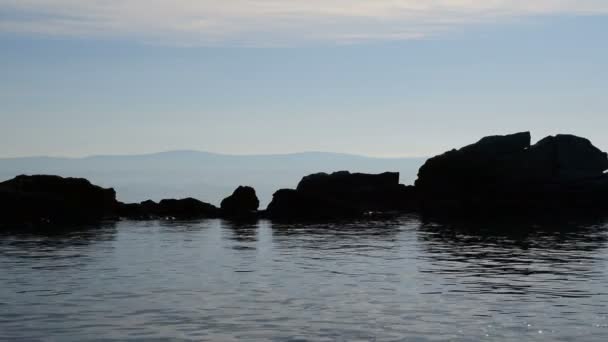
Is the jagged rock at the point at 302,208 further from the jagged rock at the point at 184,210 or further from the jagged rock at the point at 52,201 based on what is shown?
the jagged rock at the point at 52,201

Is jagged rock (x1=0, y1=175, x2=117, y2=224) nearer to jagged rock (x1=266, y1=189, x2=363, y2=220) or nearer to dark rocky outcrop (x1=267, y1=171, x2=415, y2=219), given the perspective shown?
jagged rock (x1=266, y1=189, x2=363, y2=220)

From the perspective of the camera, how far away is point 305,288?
32.9m

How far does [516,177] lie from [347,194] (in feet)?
65.3

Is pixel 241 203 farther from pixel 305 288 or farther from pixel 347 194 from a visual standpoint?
pixel 305 288

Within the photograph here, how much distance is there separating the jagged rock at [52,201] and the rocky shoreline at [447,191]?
0.12m

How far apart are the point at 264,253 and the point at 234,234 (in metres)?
17.1

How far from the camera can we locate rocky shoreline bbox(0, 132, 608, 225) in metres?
88.8

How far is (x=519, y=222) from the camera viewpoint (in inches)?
3061

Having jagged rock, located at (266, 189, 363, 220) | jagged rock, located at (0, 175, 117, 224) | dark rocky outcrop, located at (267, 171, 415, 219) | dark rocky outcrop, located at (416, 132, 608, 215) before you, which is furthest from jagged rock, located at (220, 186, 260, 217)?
dark rocky outcrop, located at (416, 132, 608, 215)

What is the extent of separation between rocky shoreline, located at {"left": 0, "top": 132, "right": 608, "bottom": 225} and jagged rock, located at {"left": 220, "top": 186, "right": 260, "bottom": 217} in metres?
0.12

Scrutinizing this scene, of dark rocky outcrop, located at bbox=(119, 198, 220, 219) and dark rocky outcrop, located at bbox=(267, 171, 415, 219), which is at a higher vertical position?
dark rocky outcrop, located at bbox=(267, 171, 415, 219)

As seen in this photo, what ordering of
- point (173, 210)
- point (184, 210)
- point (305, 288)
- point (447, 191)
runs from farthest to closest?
point (447, 191) → point (184, 210) → point (173, 210) → point (305, 288)

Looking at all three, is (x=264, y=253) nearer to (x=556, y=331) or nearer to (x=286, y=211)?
(x=556, y=331)

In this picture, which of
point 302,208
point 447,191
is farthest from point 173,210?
point 447,191
